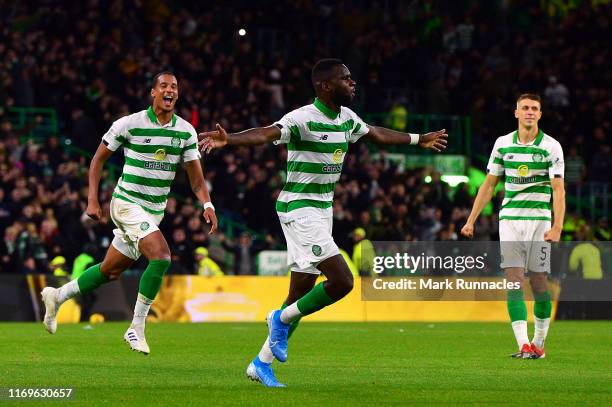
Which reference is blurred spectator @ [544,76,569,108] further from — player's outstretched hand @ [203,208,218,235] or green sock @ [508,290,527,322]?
player's outstretched hand @ [203,208,218,235]

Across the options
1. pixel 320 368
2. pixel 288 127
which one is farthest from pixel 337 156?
pixel 320 368

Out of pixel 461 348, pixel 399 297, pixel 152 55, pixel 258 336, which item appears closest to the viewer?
pixel 461 348

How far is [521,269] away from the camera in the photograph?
46.6ft

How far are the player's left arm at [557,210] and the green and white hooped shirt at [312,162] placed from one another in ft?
10.4

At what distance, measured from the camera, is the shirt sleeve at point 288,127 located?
34.8 feet

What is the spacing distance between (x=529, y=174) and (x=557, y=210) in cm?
57

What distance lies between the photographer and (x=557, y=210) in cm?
1380

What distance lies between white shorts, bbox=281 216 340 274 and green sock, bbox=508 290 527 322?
12.2 feet

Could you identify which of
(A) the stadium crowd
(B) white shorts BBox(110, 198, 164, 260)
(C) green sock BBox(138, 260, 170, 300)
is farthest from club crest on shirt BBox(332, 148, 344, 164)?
(A) the stadium crowd

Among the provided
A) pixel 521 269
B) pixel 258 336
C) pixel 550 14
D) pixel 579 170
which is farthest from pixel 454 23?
pixel 521 269

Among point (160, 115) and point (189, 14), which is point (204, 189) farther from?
point (189, 14)

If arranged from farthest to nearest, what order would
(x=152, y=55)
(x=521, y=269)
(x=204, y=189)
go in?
(x=152, y=55) → (x=521, y=269) → (x=204, y=189)

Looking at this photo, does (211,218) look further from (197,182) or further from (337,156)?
(337,156)

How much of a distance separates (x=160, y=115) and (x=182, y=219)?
464 inches
